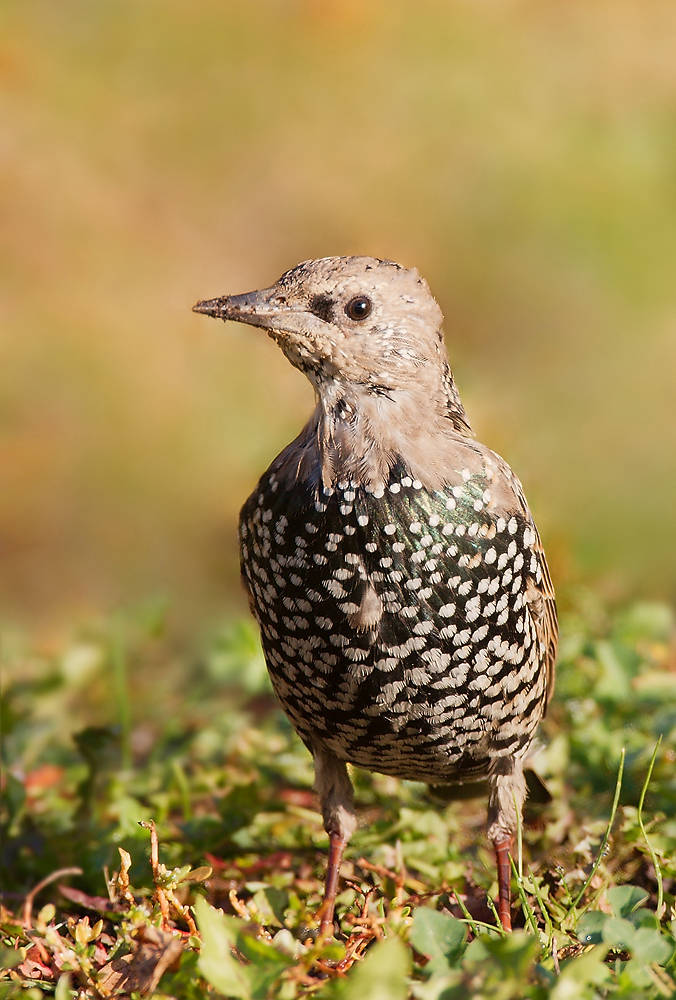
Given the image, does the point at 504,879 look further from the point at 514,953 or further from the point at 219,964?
the point at 219,964

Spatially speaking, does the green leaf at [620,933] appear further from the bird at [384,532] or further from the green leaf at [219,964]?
the green leaf at [219,964]

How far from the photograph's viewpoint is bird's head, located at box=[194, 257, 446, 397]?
249 centimetres

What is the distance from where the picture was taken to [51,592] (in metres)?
6.34

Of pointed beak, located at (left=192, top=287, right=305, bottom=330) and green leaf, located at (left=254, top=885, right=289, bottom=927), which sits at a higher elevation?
pointed beak, located at (left=192, top=287, right=305, bottom=330)

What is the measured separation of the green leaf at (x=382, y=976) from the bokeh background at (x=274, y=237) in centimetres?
373

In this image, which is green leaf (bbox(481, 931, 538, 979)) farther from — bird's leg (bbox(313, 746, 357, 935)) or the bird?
bird's leg (bbox(313, 746, 357, 935))

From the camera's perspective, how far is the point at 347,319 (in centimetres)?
250

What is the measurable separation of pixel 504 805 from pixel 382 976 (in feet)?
4.03

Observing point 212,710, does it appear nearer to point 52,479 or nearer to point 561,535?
point 561,535

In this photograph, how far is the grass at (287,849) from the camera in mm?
2201

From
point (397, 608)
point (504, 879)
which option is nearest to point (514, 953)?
point (397, 608)

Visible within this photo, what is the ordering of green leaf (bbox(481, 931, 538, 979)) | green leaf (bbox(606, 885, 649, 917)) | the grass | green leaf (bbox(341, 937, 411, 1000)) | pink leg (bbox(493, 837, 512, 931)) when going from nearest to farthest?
green leaf (bbox(341, 937, 411, 1000)) < green leaf (bbox(481, 931, 538, 979)) < the grass < green leaf (bbox(606, 885, 649, 917)) < pink leg (bbox(493, 837, 512, 931))

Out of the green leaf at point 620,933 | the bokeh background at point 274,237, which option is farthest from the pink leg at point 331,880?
the bokeh background at point 274,237

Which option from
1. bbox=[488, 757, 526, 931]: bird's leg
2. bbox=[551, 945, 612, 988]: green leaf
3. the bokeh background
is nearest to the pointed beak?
bbox=[488, 757, 526, 931]: bird's leg
